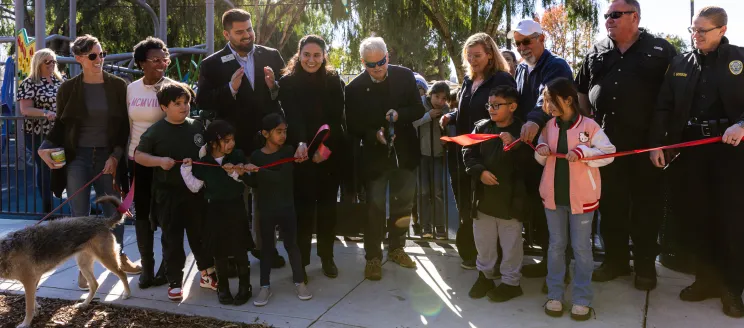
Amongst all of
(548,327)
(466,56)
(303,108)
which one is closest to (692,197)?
(548,327)

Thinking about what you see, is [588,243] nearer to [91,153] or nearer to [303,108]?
[303,108]

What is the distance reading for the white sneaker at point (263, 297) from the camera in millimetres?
4332

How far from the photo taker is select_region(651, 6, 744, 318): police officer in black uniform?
3949mm

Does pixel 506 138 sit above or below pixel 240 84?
below

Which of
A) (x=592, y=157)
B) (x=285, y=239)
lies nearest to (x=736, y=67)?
(x=592, y=157)

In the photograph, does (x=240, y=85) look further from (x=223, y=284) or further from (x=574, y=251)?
(x=574, y=251)

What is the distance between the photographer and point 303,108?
473cm

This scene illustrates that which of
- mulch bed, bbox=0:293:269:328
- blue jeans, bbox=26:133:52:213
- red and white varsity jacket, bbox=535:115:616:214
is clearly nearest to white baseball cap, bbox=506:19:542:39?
red and white varsity jacket, bbox=535:115:616:214

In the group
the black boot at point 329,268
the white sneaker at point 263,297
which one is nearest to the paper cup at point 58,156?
the white sneaker at point 263,297

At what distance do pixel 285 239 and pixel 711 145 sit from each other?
314cm

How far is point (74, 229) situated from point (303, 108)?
188 cm

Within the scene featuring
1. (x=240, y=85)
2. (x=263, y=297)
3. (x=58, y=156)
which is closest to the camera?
(x=263, y=297)

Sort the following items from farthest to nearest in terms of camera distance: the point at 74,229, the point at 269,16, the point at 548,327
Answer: the point at 269,16, the point at 74,229, the point at 548,327

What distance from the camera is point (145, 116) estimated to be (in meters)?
4.59
